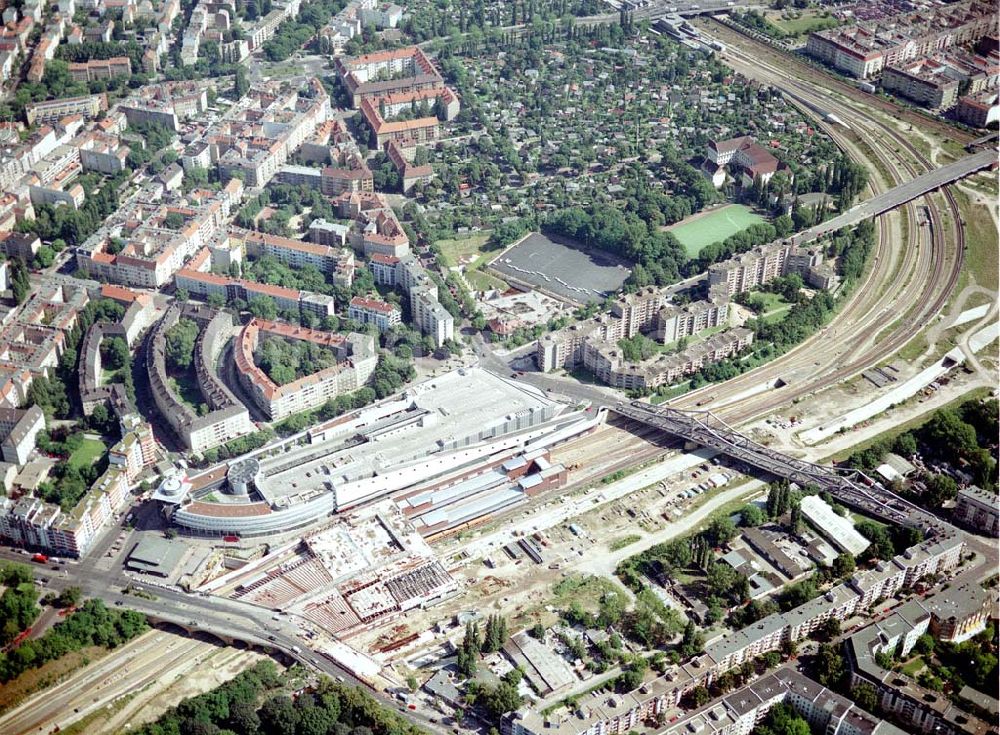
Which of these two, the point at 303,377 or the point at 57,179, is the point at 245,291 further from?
the point at 57,179

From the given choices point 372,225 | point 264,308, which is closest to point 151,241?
point 264,308

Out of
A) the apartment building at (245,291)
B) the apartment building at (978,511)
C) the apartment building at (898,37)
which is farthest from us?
the apartment building at (898,37)

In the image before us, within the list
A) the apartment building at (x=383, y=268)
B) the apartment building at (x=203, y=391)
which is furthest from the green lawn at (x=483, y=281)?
the apartment building at (x=203, y=391)

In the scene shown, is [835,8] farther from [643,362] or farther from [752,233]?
[643,362]

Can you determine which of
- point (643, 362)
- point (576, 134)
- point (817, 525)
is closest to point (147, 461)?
point (643, 362)

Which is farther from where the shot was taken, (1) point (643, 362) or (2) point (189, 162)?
(2) point (189, 162)

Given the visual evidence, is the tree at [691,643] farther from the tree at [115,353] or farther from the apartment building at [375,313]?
the tree at [115,353]
